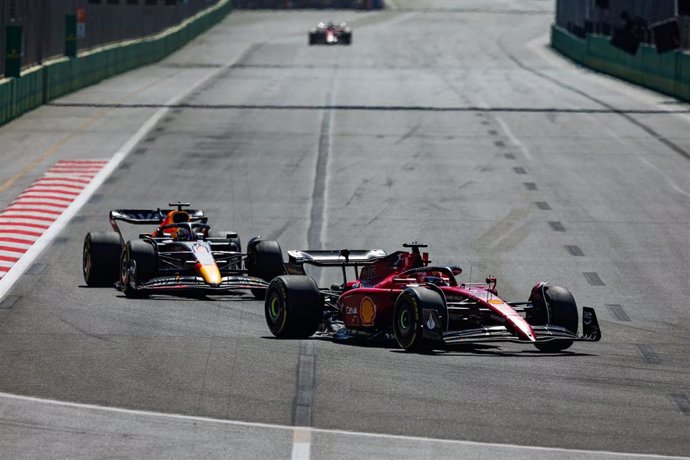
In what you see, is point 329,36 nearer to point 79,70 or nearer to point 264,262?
point 79,70

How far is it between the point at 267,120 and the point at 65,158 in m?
10.2

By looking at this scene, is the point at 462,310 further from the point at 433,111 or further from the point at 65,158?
the point at 433,111

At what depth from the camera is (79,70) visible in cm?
5884

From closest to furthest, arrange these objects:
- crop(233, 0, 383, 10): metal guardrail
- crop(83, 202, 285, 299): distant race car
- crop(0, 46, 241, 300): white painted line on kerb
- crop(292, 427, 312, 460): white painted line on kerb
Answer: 1. crop(292, 427, 312, 460): white painted line on kerb
2. crop(83, 202, 285, 299): distant race car
3. crop(0, 46, 241, 300): white painted line on kerb
4. crop(233, 0, 383, 10): metal guardrail

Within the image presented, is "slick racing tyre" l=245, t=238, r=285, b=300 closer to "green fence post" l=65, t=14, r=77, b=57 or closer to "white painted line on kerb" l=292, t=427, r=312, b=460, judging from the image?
"white painted line on kerb" l=292, t=427, r=312, b=460

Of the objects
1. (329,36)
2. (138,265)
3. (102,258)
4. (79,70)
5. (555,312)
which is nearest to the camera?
(555,312)

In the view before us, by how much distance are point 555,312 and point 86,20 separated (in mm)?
49635

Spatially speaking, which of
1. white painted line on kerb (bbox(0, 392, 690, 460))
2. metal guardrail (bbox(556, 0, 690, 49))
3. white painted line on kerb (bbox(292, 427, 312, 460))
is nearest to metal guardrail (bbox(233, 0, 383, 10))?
metal guardrail (bbox(556, 0, 690, 49))

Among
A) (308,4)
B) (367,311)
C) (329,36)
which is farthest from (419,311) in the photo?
(308,4)

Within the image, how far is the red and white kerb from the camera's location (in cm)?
2717

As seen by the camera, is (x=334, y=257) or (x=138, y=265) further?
(x=138, y=265)

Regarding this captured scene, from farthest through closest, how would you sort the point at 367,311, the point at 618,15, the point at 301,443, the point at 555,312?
the point at 618,15
the point at 367,311
the point at 555,312
the point at 301,443

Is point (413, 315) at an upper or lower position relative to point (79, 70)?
upper

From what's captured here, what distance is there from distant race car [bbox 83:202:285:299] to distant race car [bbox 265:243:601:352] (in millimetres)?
2515
